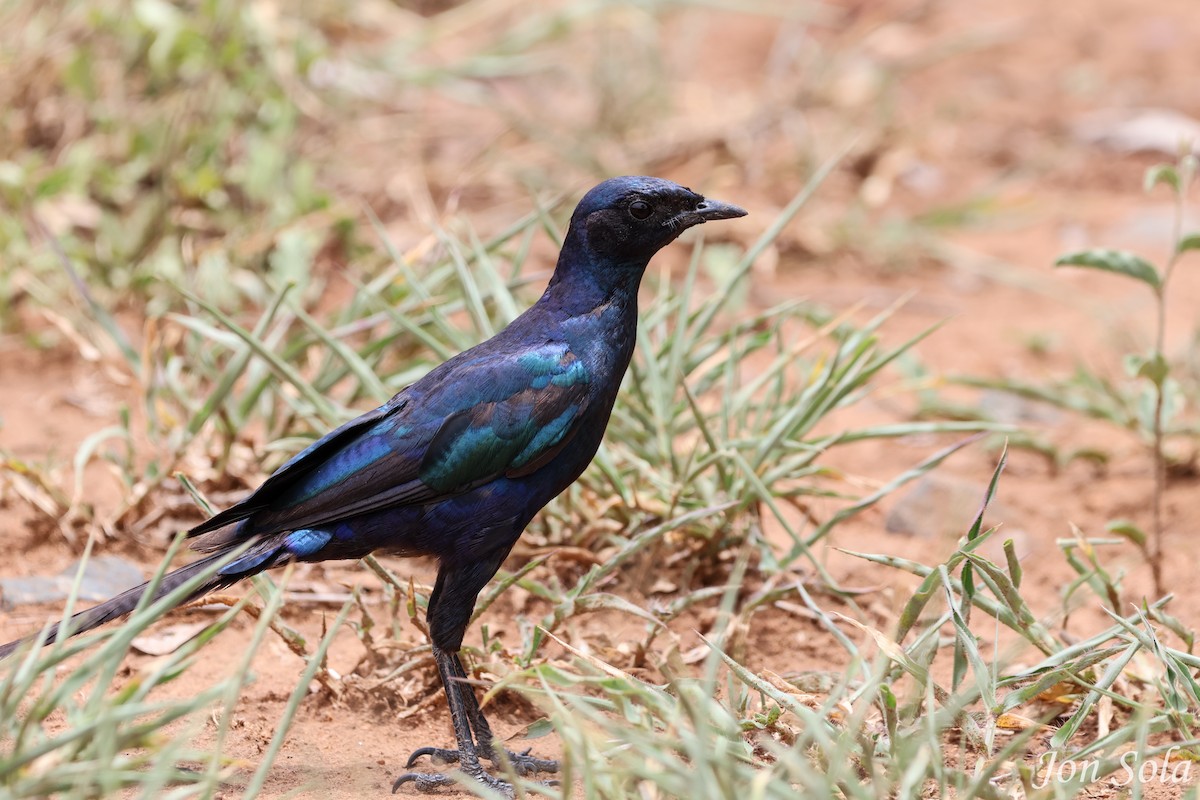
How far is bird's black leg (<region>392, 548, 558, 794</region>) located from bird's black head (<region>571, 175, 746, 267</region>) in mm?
747

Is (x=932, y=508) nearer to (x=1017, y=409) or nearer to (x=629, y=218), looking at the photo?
(x=1017, y=409)

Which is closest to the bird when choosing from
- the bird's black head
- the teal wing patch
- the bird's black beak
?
the teal wing patch

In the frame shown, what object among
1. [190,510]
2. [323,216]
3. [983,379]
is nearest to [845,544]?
[983,379]

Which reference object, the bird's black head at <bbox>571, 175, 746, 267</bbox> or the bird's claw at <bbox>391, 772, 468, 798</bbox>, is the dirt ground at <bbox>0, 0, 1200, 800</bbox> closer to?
the bird's claw at <bbox>391, 772, 468, 798</bbox>

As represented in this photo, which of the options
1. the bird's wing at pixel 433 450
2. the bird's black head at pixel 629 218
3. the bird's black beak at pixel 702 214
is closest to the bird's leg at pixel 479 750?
the bird's wing at pixel 433 450

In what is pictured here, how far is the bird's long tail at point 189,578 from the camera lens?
2641 mm

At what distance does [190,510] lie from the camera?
3871mm

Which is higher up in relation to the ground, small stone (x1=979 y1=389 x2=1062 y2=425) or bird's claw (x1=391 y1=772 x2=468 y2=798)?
bird's claw (x1=391 y1=772 x2=468 y2=798)

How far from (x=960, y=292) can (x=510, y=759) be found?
387 cm

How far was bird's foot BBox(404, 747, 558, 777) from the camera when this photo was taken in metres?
2.96

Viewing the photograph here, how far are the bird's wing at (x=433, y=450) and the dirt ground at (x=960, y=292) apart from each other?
1.70 feet

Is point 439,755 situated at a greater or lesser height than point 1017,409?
greater

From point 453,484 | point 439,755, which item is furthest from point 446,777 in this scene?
point 453,484

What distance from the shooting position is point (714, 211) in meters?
3.27
